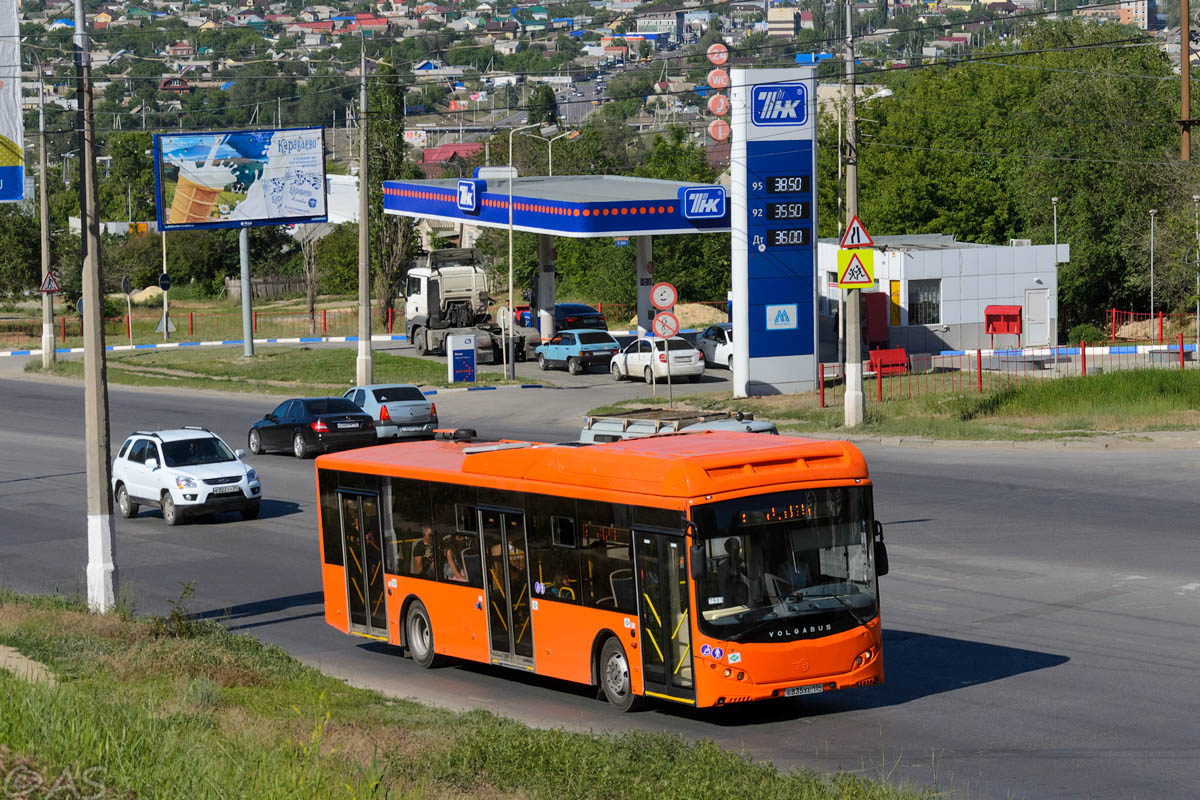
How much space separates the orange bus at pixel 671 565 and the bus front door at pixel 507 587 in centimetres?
2

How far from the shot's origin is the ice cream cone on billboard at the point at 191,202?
191 ft

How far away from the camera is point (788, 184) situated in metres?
42.6

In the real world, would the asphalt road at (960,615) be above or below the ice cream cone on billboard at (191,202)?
below

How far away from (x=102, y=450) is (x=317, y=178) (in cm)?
4241

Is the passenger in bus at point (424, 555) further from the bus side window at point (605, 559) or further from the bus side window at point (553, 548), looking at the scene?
the bus side window at point (605, 559)

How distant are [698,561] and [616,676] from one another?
166 cm

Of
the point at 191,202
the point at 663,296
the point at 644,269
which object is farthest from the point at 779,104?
the point at 191,202

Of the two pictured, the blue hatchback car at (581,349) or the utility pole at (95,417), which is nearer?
the utility pole at (95,417)

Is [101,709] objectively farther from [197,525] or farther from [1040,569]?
[197,525]

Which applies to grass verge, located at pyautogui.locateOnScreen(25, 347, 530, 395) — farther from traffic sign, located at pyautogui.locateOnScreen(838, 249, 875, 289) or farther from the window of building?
traffic sign, located at pyautogui.locateOnScreen(838, 249, 875, 289)

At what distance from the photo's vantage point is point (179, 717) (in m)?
11.4

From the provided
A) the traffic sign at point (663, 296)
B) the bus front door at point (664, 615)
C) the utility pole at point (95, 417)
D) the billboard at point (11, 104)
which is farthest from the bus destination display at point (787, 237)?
the bus front door at point (664, 615)

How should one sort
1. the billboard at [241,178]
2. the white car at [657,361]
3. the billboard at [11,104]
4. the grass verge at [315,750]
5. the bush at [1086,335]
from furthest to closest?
the bush at [1086,335]
the billboard at [241,178]
the white car at [657,361]
the billboard at [11,104]
the grass verge at [315,750]

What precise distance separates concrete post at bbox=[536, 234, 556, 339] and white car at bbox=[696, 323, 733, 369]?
235 inches
